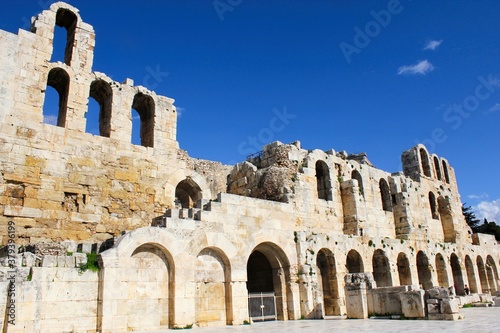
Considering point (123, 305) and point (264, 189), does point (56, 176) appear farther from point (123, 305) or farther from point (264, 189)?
point (264, 189)

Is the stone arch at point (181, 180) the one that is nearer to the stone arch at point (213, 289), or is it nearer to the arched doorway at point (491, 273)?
the stone arch at point (213, 289)

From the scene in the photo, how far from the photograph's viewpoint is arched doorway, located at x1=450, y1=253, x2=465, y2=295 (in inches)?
1113

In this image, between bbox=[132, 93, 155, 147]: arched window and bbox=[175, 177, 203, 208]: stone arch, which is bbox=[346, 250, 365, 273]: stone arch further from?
bbox=[132, 93, 155, 147]: arched window

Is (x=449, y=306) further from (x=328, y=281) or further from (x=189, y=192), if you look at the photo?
(x=189, y=192)

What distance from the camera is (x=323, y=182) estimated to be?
72.9ft

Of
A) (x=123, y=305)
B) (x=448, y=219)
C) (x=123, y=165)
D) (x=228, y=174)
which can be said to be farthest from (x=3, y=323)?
(x=448, y=219)

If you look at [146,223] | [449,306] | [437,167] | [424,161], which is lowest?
[449,306]

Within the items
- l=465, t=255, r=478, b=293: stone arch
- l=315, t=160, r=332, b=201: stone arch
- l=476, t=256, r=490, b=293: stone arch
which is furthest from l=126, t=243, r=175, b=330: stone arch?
l=476, t=256, r=490, b=293: stone arch

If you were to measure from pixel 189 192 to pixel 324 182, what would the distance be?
7380 mm

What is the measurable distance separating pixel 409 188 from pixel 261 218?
47.6 feet

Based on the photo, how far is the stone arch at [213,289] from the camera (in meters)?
14.0

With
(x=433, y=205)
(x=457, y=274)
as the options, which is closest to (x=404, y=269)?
(x=457, y=274)

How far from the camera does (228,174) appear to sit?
905 inches

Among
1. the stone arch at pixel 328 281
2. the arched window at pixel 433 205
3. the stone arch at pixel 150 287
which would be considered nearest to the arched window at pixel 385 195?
the arched window at pixel 433 205
